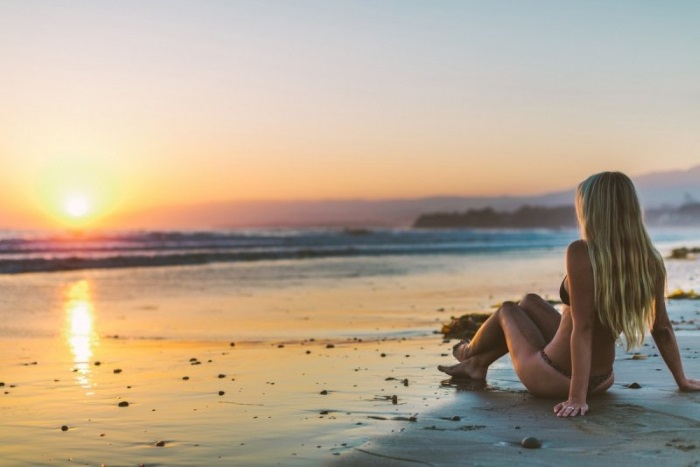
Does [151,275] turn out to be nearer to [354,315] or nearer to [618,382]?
[354,315]

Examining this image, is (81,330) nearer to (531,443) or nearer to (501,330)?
(501,330)

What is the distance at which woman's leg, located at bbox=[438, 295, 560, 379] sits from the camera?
6.29 metres

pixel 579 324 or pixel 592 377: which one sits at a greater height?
pixel 579 324

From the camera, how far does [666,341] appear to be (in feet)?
19.6

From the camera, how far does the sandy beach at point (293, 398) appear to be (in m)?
4.73

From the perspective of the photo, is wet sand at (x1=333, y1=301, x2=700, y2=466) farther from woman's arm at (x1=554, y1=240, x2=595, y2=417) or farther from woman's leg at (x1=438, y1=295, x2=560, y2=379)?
woman's leg at (x1=438, y1=295, x2=560, y2=379)

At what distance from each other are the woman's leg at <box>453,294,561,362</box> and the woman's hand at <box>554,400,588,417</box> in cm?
90

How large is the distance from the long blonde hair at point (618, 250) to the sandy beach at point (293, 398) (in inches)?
26.3

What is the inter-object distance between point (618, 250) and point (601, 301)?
0.37 meters

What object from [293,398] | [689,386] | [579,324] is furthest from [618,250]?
[293,398]

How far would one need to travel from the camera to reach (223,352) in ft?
29.3

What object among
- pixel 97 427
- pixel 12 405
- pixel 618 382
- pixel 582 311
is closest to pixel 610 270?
pixel 582 311

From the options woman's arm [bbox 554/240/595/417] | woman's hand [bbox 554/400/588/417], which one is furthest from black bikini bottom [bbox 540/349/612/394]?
woman's hand [bbox 554/400/588/417]

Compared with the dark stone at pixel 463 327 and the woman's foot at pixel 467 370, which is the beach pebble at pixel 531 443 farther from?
the dark stone at pixel 463 327
